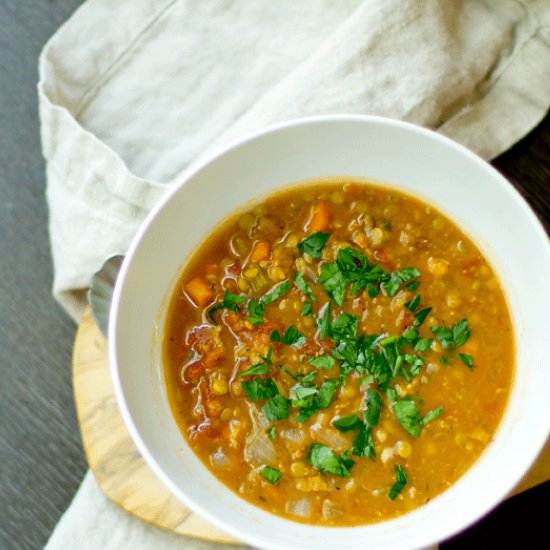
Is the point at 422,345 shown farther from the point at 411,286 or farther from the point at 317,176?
the point at 317,176

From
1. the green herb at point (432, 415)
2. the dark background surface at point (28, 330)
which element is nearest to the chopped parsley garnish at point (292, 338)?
the green herb at point (432, 415)

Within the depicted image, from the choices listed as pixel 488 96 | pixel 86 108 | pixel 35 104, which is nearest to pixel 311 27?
pixel 488 96

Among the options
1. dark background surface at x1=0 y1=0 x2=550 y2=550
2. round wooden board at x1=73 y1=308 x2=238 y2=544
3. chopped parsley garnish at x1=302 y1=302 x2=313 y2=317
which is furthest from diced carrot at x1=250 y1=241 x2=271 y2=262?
dark background surface at x1=0 y1=0 x2=550 y2=550

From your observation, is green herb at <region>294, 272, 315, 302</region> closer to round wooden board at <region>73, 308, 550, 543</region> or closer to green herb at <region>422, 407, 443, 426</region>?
green herb at <region>422, 407, 443, 426</region>

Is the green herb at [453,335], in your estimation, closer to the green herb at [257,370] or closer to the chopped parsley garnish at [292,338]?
the chopped parsley garnish at [292,338]

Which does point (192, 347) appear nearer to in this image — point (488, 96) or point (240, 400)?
point (240, 400)

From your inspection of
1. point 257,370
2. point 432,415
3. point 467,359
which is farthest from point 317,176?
point 432,415
